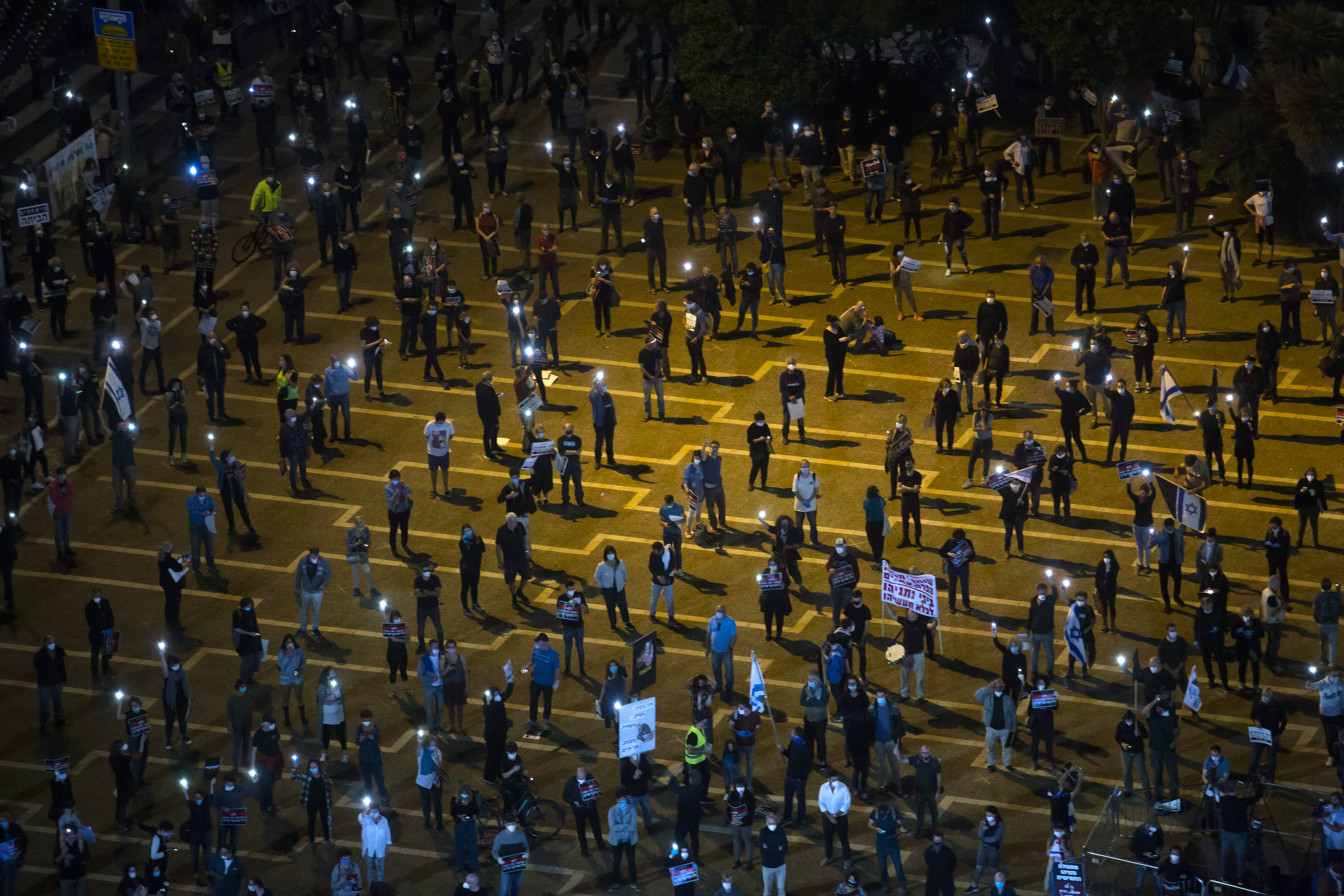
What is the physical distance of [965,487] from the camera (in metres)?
39.3

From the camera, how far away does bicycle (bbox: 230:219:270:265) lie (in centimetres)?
4759

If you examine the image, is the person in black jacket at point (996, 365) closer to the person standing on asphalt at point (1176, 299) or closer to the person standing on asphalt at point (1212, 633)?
the person standing on asphalt at point (1176, 299)

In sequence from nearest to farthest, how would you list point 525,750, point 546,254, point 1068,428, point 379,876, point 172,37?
point 379,876 → point 525,750 → point 1068,428 → point 546,254 → point 172,37

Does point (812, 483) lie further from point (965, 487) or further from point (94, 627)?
point (94, 627)

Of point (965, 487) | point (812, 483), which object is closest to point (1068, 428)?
A: point (965, 487)

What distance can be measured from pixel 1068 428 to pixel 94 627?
1695 centimetres

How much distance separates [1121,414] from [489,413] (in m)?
11.3

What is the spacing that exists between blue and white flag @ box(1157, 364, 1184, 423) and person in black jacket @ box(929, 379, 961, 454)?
3.65 meters

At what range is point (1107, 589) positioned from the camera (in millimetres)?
35125

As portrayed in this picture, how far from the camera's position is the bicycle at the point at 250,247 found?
47594mm

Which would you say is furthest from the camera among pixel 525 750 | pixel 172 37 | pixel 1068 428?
pixel 172 37

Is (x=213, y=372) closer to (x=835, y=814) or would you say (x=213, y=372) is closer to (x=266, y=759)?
(x=266, y=759)

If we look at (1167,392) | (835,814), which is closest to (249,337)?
(835,814)

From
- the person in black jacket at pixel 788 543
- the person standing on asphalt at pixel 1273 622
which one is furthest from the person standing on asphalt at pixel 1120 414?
the person in black jacket at pixel 788 543
